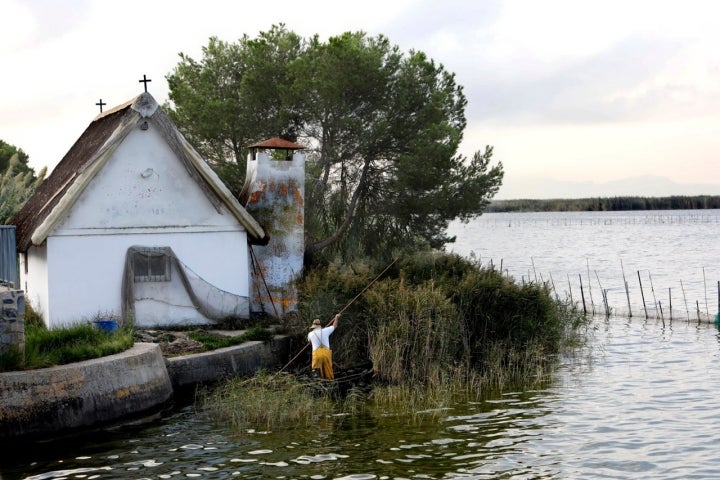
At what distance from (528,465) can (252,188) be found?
13.5 metres

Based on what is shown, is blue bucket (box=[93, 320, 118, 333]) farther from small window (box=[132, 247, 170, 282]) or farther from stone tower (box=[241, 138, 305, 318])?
stone tower (box=[241, 138, 305, 318])

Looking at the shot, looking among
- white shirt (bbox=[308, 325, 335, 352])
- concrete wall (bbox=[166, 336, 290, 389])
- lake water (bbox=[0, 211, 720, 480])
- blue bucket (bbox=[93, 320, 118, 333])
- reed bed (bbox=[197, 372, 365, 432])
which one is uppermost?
blue bucket (bbox=[93, 320, 118, 333])

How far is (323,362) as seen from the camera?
20.7 m

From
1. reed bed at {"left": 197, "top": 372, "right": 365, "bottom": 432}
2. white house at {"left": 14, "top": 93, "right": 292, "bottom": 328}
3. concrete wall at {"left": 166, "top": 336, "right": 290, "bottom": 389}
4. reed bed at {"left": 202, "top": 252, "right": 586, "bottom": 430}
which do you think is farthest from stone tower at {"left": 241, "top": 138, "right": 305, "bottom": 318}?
reed bed at {"left": 197, "top": 372, "right": 365, "bottom": 432}

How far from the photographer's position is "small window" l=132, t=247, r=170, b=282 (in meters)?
23.9

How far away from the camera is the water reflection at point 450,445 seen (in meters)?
15.2

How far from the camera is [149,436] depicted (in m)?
17.5

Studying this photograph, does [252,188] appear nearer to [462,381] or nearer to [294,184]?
[294,184]

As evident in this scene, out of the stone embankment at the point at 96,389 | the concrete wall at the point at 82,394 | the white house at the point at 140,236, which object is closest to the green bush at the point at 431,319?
the white house at the point at 140,236

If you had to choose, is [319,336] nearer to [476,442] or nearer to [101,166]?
[476,442]

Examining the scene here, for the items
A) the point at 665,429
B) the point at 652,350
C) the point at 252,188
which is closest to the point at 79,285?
the point at 252,188

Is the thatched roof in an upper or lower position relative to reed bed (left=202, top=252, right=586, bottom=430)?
upper

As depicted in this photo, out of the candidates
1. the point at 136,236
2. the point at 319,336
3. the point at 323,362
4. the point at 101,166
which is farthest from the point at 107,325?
the point at 323,362

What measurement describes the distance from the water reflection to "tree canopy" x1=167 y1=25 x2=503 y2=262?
14.1 m
